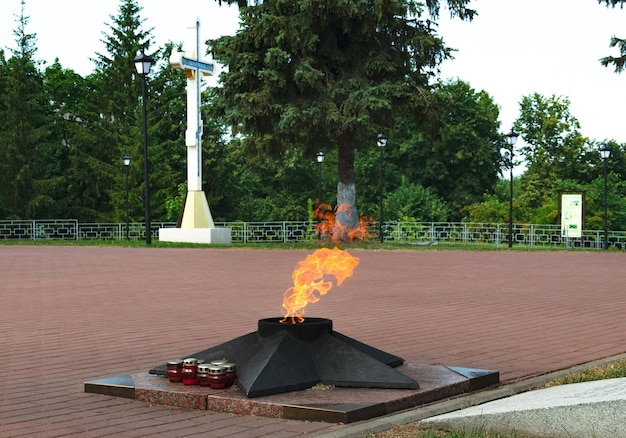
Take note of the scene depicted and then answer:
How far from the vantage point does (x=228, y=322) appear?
32.7 feet

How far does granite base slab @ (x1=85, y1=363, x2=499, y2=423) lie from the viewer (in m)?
5.27

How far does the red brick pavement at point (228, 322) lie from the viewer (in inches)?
215

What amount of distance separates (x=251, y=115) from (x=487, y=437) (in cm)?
2642

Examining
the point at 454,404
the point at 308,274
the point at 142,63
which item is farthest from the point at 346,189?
the point at 454,404

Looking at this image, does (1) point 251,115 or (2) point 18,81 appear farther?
(2) point 18,81

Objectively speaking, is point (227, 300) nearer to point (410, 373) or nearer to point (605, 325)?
point (605, 325)

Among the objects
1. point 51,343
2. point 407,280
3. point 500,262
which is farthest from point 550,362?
point 500,262

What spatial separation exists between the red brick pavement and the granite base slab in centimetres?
10

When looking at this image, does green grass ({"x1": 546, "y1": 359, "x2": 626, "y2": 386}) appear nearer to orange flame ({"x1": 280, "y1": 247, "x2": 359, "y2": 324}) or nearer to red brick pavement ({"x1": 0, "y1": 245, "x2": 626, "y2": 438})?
red brick pavement ({"x1": 0, "y1": 245, "x2": 626, "y2": 438})

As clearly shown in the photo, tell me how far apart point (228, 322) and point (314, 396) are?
4524 mm

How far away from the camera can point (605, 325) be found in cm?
962

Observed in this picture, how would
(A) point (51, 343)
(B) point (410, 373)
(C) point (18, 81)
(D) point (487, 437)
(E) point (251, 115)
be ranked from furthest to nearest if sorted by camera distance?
(C) point (18, 81)
(E) point (251, 115)
(A) point (51, 343)
(B) point (410, 373)
(D) point (487, 437)

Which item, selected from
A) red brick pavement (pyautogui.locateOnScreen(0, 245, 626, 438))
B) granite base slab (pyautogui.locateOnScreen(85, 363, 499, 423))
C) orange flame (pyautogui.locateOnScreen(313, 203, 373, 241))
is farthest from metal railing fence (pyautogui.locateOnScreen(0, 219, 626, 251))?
granite base slab (pyautogui.locateOnScreen(85, 363, 499, 423))

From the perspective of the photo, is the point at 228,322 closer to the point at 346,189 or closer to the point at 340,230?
the point at 340,230
